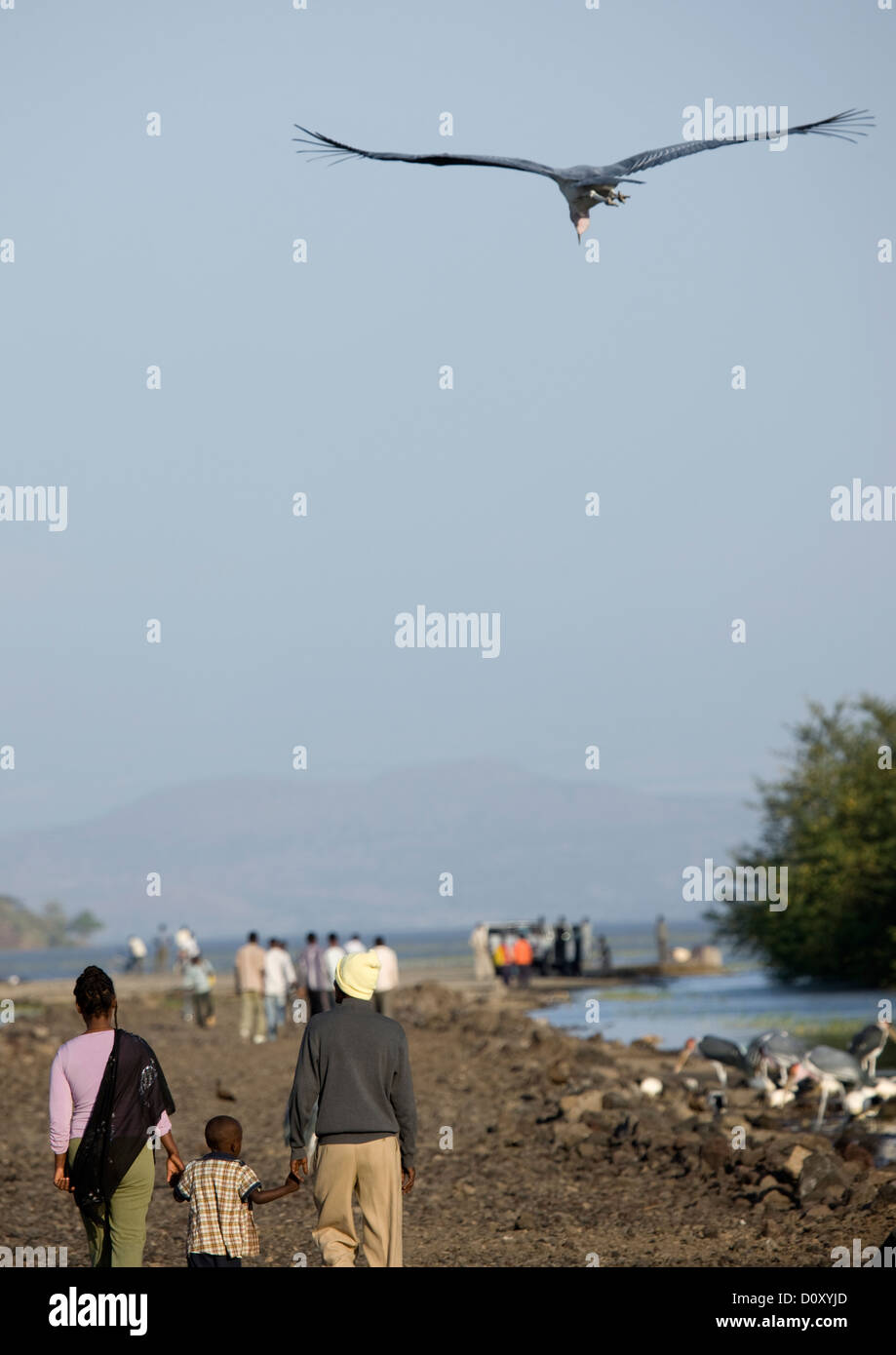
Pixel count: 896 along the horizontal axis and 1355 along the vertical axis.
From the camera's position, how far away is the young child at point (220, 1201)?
744cm

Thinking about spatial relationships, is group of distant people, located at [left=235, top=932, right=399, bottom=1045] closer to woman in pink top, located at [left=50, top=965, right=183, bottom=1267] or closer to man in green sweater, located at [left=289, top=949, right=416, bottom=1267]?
man in green sweater, located at [left=289, top=949, right=416, bottom=1267]

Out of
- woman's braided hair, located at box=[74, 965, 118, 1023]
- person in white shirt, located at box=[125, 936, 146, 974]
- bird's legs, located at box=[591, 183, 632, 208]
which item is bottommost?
person in white shirt, located at box=[125, 936, 146, 974]

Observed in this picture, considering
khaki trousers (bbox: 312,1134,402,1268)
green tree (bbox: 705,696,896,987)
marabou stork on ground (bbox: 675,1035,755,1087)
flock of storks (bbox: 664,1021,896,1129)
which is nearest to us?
khaki trousers (bbox: 312,1134,402,1268)

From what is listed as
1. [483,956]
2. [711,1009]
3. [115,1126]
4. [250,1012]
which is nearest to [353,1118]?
[115,1126]

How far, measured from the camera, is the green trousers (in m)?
7.73

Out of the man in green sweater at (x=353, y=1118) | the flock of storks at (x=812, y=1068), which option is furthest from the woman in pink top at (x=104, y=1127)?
the flock of storks at (x=812, y=1068)

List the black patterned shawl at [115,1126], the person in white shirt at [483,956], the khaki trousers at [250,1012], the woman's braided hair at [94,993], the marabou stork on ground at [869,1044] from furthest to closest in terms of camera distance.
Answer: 1. the person in white shirt at [483,956]
2. the khaki trousers at [250,1012]
3. the marabou stork on ground at [869,1044]
4. the woman's braided hair at [94,993]
5. the black patterned shawl at [115,1126]

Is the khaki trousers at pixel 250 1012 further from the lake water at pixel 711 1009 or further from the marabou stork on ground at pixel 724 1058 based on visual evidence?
the marabou stork on ground at pixel 724 1058

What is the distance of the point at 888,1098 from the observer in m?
19.0

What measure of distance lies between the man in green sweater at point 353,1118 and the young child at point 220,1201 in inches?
13.6

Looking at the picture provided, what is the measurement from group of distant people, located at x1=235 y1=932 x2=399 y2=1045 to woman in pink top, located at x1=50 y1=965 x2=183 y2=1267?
18044 millimetres

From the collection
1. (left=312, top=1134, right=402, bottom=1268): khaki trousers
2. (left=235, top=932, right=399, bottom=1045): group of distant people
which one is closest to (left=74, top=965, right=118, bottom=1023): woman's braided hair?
(left=312, top=1134, right=402, bottom=1268): khaki trousers
